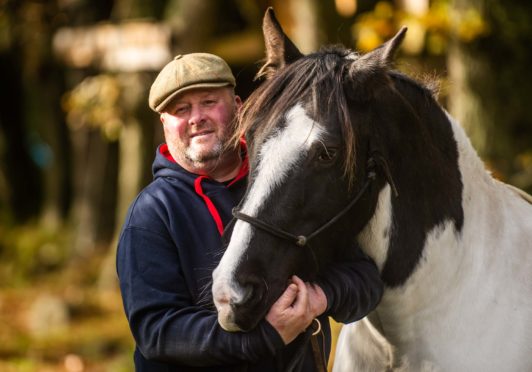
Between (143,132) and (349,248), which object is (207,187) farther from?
(143,132)

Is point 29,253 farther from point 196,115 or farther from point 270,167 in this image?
point 270,167

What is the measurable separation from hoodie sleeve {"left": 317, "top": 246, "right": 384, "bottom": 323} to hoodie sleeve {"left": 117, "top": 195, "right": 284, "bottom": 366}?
0.79 feet

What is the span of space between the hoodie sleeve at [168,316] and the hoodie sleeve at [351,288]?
24cm

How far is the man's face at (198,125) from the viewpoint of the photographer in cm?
262

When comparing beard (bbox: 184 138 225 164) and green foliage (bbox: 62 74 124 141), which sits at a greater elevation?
beard (bbox: 184 138 225 164)

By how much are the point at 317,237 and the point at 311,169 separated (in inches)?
8.5

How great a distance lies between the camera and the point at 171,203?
260 centimetres

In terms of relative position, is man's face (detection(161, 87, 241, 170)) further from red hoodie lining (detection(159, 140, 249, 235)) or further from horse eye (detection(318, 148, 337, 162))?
horse eye (detection(318, 148, 337, 162))

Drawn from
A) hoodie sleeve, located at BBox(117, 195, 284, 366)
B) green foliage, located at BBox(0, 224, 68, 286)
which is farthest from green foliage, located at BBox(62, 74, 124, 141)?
hoodie sleeve, located at BBox(117, 195, 284, 366)

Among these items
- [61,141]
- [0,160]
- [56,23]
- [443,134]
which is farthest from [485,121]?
[0,160]

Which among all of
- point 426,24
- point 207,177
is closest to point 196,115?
point 207,177

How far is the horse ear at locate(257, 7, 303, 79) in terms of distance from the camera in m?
2.71

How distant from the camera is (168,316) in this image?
240 cm

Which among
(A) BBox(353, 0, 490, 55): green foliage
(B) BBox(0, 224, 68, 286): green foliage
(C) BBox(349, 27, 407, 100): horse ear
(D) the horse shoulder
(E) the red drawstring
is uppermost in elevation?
(A) BBox(353, 0, 490, 55): green foliage
